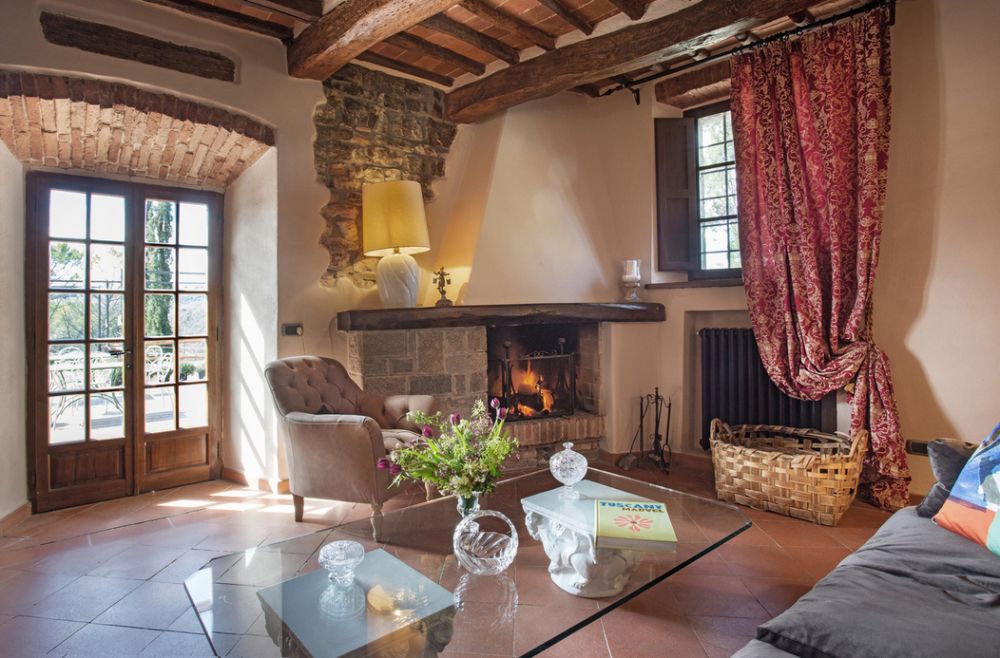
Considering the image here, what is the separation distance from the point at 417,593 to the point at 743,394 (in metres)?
2.91

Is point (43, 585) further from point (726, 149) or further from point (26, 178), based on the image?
point (726, 149)

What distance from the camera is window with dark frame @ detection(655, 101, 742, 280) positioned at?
4.02 m

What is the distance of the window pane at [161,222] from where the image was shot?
12.0 ft

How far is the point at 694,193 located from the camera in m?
4.09

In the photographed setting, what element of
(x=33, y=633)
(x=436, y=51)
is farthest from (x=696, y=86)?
(x=33, y=633)

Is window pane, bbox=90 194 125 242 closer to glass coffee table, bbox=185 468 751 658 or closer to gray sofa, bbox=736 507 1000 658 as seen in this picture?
glass coffee table, bbox=185 468 751 658

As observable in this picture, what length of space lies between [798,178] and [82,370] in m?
4.46

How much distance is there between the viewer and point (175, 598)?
225cm

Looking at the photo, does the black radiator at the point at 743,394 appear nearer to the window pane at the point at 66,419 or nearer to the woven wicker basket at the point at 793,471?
the woven wicker basket at the point at 793,471

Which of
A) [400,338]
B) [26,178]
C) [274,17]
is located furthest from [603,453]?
[26,178]

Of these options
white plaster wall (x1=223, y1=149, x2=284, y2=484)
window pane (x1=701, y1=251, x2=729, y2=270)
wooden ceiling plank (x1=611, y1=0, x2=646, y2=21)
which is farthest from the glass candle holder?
white plaster wall (x1=223, y1=149, x2=284, y2=484)

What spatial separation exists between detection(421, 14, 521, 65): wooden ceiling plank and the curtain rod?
0.94 meters

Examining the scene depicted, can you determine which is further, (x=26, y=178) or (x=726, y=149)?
(x=726, y=149)

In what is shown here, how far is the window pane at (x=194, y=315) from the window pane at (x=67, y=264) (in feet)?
1.84
